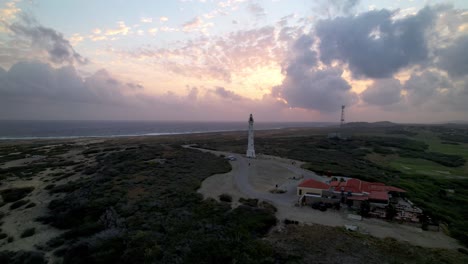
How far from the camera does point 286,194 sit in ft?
89.8

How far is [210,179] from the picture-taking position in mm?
33188

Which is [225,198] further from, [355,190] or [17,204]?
[17,204]

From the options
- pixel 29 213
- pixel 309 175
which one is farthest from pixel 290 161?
pixel 29 213

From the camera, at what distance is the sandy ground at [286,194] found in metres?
17.4

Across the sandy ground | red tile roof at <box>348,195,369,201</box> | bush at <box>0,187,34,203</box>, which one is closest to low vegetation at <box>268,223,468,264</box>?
the sandy ground

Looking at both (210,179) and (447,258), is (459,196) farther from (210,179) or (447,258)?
(210,179)

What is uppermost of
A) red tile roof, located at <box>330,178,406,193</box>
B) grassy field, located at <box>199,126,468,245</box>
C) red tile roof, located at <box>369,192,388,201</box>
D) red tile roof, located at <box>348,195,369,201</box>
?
red tile roof, located at <box>330,178,406,193</box>

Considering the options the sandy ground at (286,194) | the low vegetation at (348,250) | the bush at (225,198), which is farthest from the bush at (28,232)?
the low vegetation at (348,250)

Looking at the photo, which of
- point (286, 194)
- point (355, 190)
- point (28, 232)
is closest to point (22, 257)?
point (28, 232)

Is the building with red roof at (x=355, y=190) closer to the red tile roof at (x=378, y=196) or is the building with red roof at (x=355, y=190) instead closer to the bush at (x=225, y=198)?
the red tile roof at (x=378, y=196)

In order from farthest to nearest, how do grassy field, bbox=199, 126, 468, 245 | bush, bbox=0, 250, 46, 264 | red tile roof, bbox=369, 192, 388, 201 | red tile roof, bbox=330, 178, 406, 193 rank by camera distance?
red tile roof, bbox=330, 178, 406, 193 < grassy field, bbox=199, 126, 468, 245 < red tile roof, bbox=369, 192, 388, 201 < bush, bbox=0, 250, 46, 264

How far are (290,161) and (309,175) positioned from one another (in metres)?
10.8

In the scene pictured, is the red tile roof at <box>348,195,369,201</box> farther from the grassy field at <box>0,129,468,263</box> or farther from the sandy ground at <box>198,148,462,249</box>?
the grassy field at <box>0,129,468,263</box>

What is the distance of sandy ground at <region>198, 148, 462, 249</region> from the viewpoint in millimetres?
17375
